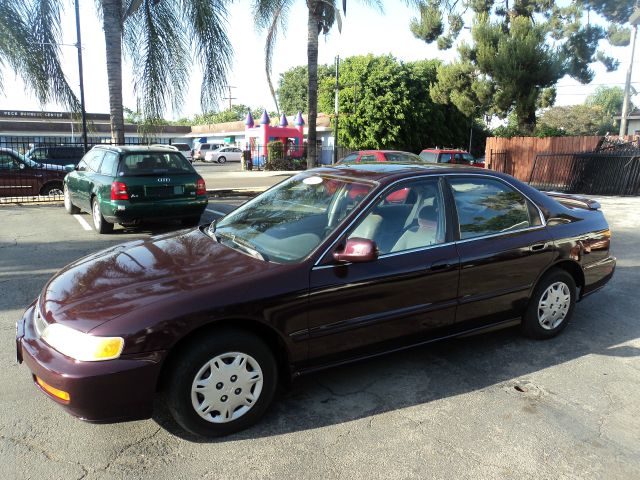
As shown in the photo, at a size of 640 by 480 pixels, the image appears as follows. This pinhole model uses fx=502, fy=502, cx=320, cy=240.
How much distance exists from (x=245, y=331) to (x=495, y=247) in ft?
6.79

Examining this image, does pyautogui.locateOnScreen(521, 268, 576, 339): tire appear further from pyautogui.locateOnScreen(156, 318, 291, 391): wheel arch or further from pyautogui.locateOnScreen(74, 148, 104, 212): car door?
pyautogui.locateOnScreen(74, 148, 104, 212): car door

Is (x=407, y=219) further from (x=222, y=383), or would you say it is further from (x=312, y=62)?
(x=312, y=62)

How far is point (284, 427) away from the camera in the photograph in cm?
304

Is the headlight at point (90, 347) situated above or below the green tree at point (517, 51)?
below

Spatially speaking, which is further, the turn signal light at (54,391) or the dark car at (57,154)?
the dark car at (57,154)

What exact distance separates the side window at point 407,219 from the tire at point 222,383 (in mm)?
1046

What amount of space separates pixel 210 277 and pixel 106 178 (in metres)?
6.44

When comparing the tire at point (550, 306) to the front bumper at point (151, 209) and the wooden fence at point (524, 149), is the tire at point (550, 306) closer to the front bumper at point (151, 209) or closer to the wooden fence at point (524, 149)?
the front bumper at point (151, 209)

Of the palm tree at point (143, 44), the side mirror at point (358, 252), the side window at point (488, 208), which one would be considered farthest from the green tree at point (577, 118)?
the side mirror at point (358, 252)

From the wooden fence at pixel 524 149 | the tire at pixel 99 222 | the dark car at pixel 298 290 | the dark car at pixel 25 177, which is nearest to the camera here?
the dark car at pixel 298 290

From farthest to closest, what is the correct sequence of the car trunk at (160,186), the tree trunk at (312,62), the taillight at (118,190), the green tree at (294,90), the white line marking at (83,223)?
→ the green tree at (294,90) → the tree trunk at (312,62) → the white line marking at (83,223) → the car trunk at (160,186) → the taillight at (118,190)

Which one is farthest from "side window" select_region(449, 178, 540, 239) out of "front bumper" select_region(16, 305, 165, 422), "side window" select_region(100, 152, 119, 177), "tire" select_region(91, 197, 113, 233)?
"tire" select_region(91, 197, 113, 233)

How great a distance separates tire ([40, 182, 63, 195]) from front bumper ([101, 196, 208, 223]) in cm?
614

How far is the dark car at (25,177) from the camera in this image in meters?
12.9
